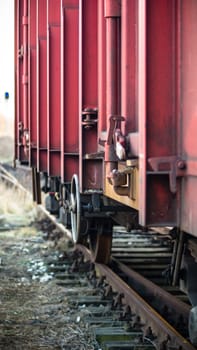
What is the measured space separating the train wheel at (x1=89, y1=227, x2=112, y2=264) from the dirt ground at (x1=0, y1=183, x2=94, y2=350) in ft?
2.05

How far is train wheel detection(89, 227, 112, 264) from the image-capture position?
8.48 m

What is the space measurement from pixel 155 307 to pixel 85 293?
3.71 ft

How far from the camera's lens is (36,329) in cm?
647

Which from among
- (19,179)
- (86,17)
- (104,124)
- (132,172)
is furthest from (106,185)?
(19,179)

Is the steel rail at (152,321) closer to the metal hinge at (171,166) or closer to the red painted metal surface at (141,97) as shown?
the red painted metal surface at (141,97)

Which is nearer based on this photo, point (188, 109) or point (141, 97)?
point (188, 109)

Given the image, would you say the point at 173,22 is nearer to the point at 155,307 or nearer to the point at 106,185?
the point at 106,185

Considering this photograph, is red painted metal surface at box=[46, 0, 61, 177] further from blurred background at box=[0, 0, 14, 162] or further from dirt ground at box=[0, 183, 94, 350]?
blurred background at box=[0, 0, 14, 162]

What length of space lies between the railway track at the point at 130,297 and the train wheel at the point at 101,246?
143mm

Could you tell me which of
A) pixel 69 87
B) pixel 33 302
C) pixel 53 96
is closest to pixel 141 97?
pixel 69 87

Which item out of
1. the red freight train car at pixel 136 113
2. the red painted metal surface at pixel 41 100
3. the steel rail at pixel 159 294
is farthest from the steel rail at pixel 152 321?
the red painted metal surface at pixel 41 100

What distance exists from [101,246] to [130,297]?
1736 mm

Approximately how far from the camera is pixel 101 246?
8562 millimetres

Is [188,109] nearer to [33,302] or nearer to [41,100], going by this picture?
[33,302]
